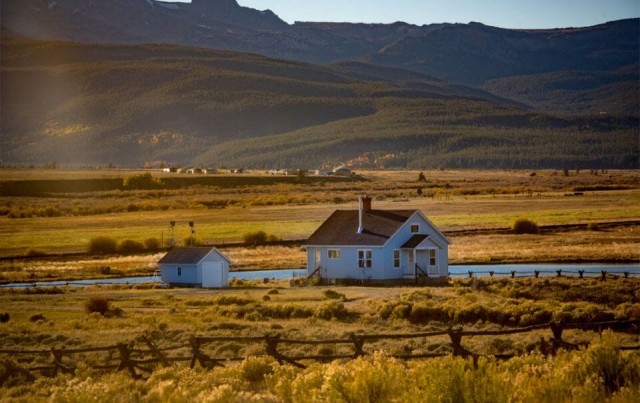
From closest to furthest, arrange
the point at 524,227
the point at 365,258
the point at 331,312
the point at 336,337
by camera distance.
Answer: the point at 336,337, the point at 331,312, the point at 365,258, the point at 524,227

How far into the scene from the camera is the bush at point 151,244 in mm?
75312

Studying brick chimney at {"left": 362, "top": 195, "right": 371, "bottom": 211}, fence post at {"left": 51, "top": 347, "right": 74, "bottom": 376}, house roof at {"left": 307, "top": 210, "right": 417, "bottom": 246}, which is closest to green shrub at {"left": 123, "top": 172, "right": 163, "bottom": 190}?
brick chimney at {"left": 362, "top": 195, "right": 371, "bottom": 211}

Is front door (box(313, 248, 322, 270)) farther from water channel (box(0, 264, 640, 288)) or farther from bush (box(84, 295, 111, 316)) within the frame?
bush (box(84, 295, 111, 316))

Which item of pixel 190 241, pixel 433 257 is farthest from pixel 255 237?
pixel 433 257

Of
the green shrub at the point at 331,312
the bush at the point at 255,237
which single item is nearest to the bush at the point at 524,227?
the bush at the point at 255,237

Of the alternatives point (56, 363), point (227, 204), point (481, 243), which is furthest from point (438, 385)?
point (227, 204)

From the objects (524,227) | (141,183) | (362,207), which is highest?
(362,207)

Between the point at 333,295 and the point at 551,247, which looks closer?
the point at 333,295

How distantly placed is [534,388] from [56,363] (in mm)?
12452

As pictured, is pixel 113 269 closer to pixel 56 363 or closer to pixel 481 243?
pixel 481 243

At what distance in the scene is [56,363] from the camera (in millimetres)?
22203

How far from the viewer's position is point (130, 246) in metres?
75.0

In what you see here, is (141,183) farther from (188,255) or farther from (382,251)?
(382,251)

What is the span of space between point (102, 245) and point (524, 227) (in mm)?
29494
